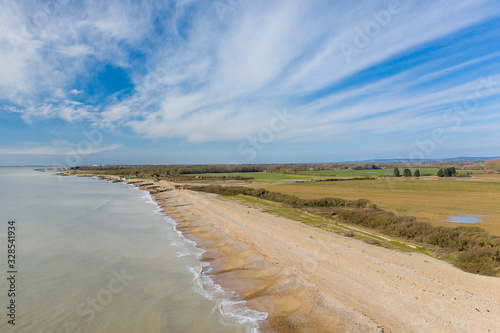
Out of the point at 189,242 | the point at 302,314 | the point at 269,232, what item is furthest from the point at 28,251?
the point at 302,314

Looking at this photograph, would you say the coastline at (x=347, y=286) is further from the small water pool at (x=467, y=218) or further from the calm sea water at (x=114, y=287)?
the small water pool at (x=467, y=218)

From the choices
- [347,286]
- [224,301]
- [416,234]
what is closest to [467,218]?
[416,234]

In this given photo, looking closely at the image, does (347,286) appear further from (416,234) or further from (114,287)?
(416,234)

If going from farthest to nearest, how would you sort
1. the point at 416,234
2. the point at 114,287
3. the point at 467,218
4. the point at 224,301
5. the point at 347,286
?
the point at 467,218 < the point at 416,234 < the point at 114,287 < the point at 347,286 < the point at 224,301

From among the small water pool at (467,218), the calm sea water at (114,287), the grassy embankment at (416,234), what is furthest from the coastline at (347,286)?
the small water pool at (467,218)

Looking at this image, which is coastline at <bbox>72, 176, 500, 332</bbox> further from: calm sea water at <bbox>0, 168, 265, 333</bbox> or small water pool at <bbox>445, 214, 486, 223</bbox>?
small water pool at <bbox>445, 214, 486, 223</bbox>

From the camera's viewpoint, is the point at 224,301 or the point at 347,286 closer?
the point at 224,301

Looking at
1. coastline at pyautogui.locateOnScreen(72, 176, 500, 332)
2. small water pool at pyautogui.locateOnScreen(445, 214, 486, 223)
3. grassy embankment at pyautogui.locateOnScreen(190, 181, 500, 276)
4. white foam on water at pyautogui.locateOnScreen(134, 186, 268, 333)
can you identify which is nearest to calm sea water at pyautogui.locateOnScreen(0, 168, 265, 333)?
white foam on water at pyautogui.locateOnScreen(134, 186, 268, 333)
